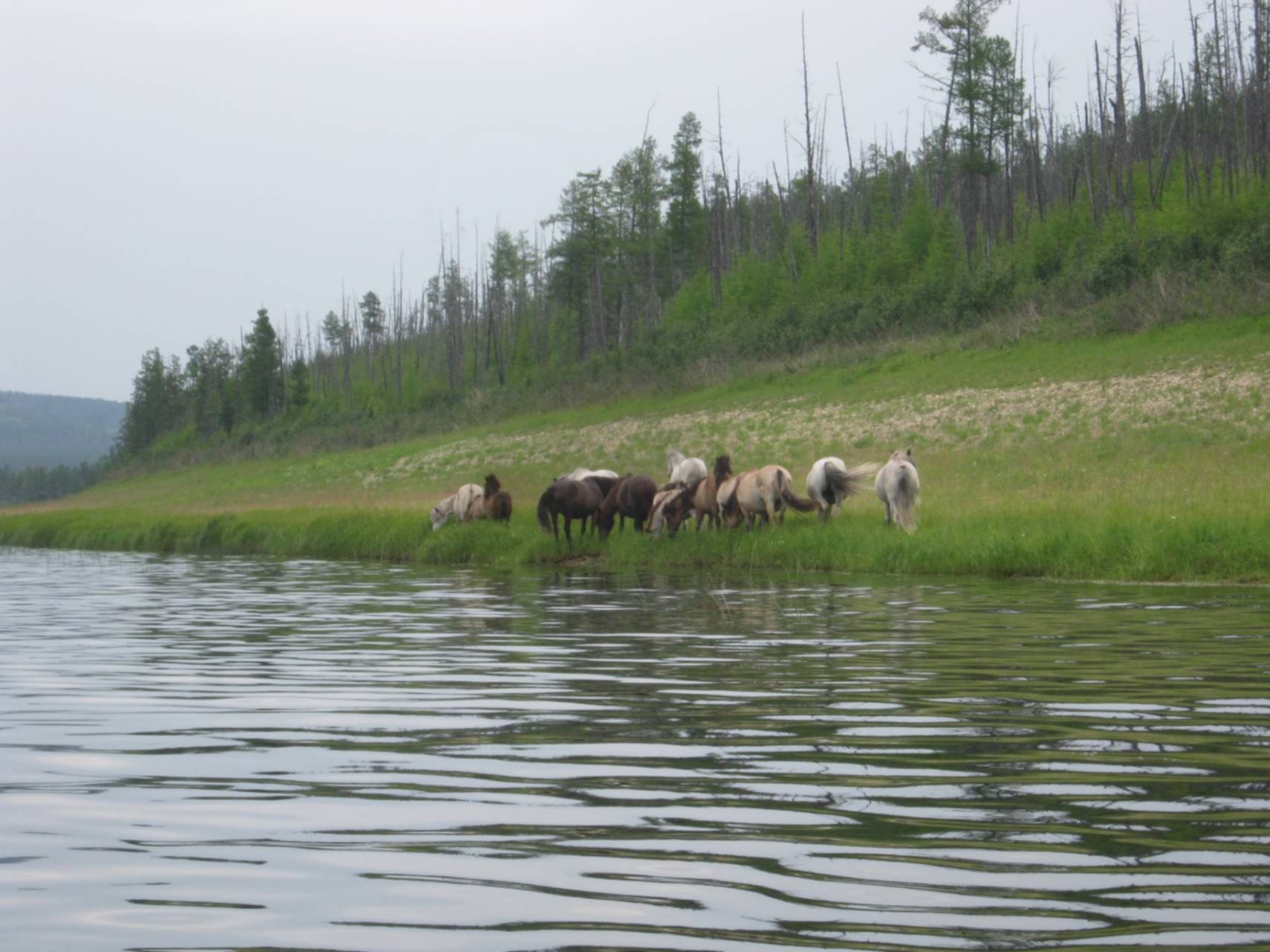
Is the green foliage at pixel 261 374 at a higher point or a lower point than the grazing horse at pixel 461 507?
higher

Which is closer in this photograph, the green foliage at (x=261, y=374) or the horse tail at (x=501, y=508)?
the horse tail at (x=501, y=508)

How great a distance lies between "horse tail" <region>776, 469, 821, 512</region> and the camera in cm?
2644

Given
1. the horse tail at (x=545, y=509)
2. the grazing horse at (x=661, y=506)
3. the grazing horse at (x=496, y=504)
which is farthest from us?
the grazing horse at (x=496, y=504)

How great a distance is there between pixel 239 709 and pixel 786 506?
763 inches

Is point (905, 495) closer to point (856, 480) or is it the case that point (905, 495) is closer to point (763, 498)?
point (856, 480)

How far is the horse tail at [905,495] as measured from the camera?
2509 cm

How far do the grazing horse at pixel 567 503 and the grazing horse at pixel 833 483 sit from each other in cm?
486

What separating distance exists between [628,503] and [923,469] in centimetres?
1213

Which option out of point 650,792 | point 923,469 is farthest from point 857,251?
point 650,792

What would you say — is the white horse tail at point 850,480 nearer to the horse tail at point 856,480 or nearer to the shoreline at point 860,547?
the horse tail at point 856,480

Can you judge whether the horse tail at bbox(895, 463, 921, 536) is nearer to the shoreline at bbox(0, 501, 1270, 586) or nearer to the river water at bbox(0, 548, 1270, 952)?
the shoreline at bbox(0, 501, 1270, 586)

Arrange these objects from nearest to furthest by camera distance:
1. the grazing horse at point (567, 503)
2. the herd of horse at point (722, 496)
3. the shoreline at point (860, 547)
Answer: the shoreline at point (860, 547), the herd of horse at point (722, 496), the grazing horse at point (567, 503)

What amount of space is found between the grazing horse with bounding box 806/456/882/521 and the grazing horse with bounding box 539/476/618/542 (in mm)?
4856

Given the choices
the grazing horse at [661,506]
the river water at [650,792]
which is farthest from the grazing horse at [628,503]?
the river water at [650,792]
